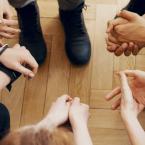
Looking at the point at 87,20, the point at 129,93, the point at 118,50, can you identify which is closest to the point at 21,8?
the point at 87,20

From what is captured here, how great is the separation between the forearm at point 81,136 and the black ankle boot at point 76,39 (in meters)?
0.53

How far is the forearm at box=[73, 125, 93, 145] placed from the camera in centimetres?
84

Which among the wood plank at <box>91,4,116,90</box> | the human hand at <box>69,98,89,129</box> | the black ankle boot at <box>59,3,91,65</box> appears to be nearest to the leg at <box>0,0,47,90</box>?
the black ankle boot at <box>59,3,91,65</box>

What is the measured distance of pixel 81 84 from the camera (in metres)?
1.38

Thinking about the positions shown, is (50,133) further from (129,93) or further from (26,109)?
(26,109)

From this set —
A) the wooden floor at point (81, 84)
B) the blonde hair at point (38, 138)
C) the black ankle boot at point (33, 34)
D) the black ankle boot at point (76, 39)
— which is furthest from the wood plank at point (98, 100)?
the blonde hair at point (38, 138)

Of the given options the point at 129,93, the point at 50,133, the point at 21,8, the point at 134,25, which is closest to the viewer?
the point at 50,133

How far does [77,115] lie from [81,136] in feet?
0.28

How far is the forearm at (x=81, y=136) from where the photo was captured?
32.9 inches

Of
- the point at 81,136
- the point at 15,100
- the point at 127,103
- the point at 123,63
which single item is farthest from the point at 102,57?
the point at 81,136

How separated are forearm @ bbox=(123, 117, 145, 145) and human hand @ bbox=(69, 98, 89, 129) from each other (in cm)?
11

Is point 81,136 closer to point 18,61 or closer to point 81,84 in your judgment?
point 18,61

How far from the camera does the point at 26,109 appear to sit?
1.35 m

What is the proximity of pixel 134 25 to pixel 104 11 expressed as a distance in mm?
416
